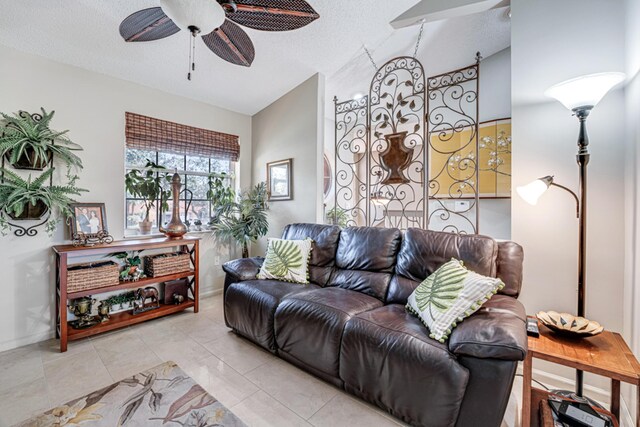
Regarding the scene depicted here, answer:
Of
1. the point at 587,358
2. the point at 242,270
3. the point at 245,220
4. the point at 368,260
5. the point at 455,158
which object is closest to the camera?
the point at 587,358

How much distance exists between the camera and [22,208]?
2191 millimetres

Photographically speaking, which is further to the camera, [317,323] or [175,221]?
[175,221]

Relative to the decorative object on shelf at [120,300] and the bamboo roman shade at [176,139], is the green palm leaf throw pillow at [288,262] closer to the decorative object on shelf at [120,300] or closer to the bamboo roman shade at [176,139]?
the decorative object on shelf at [120,300]

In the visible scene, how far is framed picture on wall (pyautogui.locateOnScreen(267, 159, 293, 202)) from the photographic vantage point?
141 inches

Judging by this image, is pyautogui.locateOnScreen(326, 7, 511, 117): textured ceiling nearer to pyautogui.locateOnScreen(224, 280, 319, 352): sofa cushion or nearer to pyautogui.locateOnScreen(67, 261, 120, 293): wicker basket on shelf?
pyautogui.locateOnScreen(224, 280, 319, 352): sofa cushion

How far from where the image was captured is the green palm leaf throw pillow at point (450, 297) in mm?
1548

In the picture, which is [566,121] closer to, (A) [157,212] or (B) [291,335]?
(B) [291,335]

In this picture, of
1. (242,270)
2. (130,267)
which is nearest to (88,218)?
(130,267)

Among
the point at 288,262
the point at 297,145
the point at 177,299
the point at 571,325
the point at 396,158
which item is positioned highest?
the point at 297,145

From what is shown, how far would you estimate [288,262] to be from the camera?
264cm

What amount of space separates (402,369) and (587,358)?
846 millimetres

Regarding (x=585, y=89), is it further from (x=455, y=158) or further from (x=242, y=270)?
(x=242, y=270)

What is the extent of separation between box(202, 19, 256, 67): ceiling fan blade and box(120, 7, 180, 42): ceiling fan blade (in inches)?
8.8

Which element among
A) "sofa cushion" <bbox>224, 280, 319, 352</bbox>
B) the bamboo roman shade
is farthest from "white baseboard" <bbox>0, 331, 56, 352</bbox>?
the bamboo roman shade
